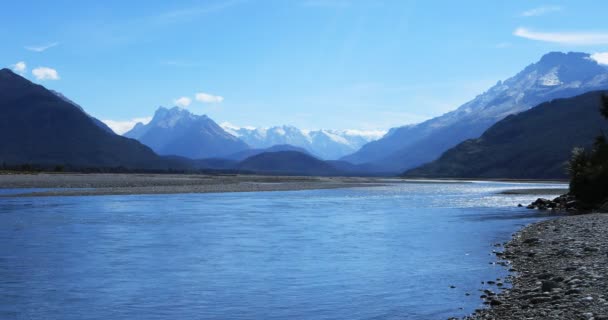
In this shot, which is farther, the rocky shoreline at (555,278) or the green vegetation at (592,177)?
the green vegetation at (592,177)

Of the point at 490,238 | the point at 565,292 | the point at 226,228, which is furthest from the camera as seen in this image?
the point at 226,228

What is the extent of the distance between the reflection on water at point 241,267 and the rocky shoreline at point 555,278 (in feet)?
3.79

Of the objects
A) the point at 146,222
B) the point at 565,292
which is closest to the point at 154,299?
the point at 565,292

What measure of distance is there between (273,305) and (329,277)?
4.98 metres

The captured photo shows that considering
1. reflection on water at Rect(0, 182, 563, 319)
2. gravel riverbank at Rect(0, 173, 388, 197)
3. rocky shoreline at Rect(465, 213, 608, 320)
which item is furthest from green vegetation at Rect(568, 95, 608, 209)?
gravel riverbank at Rect(0, 173, 388, 197)

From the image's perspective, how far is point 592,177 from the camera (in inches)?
2200

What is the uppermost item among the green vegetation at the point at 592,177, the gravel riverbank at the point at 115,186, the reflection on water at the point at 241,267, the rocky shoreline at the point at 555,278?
the green vegetation at the point at 592,177

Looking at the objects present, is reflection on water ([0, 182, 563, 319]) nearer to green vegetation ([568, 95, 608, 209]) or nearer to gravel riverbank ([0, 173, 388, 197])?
green vegetation ([568, 95, 608, 209])

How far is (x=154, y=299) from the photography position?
65.3 feet

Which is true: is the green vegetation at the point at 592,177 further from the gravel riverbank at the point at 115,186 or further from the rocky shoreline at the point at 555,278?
the gravel riverbank at the point at 115,186

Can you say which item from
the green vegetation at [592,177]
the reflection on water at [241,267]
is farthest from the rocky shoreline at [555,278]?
the green vegetation at [592,177]

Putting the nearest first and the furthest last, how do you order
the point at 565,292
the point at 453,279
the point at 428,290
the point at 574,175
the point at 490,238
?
the point at 565,292
the point at 428,290
the point at 453,279
the point at 490,238
the point at 574,175

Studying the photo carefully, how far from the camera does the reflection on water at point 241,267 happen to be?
61.5 ft

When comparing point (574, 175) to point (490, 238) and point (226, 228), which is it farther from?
point (226, 228)
